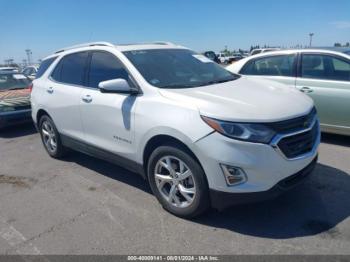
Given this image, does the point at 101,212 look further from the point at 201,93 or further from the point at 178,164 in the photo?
the point at 201,93

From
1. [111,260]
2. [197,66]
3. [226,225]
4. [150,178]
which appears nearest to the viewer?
[111,260]

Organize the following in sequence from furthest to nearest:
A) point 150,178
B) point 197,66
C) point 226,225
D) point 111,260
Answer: point 197,66
point 150,178
point 226,225
point 111,260

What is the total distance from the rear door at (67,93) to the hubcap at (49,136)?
13.9 inches

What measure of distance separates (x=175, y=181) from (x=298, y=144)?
1.26m

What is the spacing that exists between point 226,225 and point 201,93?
1.36 meters

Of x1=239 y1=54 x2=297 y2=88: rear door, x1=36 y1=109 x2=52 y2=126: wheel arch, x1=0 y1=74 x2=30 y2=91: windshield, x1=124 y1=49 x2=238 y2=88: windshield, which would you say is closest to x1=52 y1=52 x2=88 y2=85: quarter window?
x1=36 y1=109 x2=52 y2=126: wheel arch

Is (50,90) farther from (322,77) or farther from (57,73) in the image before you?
(322,77)

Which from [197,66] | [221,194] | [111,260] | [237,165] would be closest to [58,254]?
[111,260]

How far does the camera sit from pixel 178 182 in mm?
3355

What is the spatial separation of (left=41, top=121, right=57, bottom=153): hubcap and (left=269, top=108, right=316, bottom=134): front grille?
3.74m

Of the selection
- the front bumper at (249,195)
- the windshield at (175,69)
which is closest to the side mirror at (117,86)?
the windshield at (175,69)

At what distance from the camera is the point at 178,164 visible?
3.34 meters

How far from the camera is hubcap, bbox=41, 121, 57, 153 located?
5.42m

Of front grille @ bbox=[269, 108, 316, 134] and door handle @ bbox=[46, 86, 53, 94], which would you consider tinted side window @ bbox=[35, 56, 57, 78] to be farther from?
front grille @ bbox=[269, 108, 316, 134]
